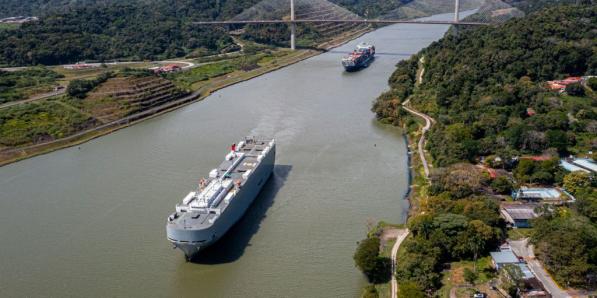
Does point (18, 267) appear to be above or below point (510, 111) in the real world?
below

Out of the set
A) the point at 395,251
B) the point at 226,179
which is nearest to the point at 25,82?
the point at 226,179

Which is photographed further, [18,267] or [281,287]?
[18,267]

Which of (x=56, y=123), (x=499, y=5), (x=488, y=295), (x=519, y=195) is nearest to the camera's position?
(x=488, y=295)

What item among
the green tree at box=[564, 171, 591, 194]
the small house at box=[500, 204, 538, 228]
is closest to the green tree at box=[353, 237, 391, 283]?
the small house at box=[500, 204, 538, 228]

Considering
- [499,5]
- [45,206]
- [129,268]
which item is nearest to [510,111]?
[129,268]

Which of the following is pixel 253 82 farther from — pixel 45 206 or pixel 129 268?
pixel 129 268

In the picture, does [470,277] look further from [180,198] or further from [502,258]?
[180,198]
